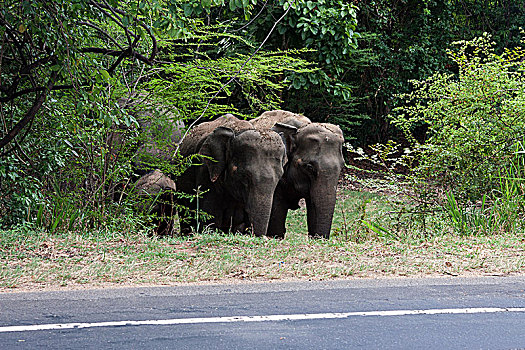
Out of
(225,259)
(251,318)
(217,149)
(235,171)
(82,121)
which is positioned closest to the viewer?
(251,318)

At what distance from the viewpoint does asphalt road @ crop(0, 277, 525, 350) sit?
5438mm

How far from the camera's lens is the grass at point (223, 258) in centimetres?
784

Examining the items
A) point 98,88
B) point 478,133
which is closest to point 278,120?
point 478,133

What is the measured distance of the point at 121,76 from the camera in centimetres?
1099

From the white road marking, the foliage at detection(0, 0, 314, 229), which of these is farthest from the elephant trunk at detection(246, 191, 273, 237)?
the white road marking

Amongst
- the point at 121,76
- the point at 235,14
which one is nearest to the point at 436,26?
the point at 235,14

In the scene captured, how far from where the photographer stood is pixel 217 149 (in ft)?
42.5

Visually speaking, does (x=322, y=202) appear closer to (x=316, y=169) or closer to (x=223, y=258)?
(x=316, y=169)

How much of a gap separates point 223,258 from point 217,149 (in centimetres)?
447

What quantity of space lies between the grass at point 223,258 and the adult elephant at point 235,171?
210 cm

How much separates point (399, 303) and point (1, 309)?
3.50 metres

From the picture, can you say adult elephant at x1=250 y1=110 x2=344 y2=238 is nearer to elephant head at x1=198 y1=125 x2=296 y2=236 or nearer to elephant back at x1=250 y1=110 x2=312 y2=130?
elephant back at x1=250 y1=110 x2=312 y2=130

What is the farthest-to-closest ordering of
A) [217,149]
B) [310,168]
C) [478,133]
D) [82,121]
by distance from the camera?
[310,168] → [217,149] → [478,133] → [82,121]

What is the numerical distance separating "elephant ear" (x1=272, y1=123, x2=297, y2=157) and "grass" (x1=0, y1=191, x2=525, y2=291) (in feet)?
10.4
